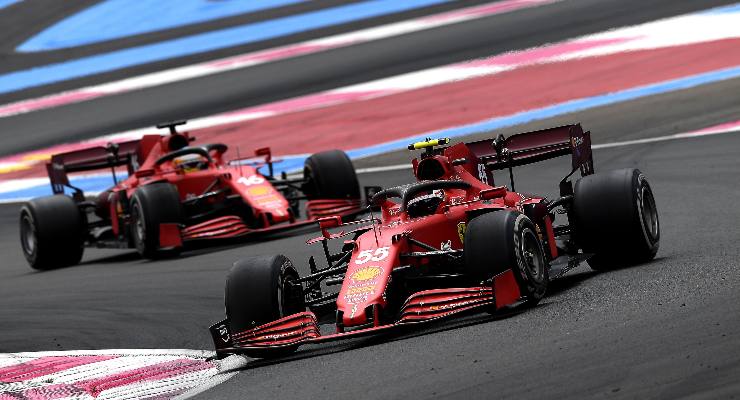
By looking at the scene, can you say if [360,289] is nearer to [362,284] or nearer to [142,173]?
[362,284]

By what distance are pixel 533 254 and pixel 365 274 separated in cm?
127

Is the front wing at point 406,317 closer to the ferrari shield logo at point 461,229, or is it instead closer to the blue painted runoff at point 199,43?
the ferrari shield logo at point 461,229

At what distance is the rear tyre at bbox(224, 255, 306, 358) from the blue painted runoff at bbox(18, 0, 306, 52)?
96.8 ft

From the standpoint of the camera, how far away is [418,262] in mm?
11055

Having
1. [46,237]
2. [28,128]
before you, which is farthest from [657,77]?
[28,128]

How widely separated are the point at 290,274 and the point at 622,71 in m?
16.4

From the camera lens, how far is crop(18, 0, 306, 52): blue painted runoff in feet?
131

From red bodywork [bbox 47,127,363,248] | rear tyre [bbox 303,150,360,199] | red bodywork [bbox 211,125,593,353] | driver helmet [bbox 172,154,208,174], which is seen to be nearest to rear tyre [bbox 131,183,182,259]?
red bodywork [bbox 47,127,363,248]

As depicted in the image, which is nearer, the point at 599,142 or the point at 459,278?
the point at 459,278

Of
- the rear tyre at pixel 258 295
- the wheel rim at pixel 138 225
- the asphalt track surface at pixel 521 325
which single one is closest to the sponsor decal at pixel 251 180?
the asphalt track surface at pixel 521 325

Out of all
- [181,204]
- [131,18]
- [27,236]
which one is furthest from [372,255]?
[131,18]

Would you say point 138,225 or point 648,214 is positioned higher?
point 138,225

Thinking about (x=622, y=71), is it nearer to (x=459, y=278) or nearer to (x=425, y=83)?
(x=425, y=83)

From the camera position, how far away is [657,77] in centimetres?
2550
